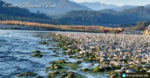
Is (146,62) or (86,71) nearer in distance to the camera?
(86,71)

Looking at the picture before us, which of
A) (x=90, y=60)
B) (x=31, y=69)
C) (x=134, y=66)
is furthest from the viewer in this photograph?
(x=90, y=60)

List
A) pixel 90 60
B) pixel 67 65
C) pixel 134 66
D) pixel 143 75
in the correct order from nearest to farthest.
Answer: pixel 143 75
pixel 134 66
pixel 67 65
pixel 90 60

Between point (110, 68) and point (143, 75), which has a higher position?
point (143, 75)

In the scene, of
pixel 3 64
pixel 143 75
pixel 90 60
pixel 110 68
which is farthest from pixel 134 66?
pixel 3 64

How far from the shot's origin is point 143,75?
1036 centimetres

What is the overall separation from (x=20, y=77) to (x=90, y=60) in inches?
361

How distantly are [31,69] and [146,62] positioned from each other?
11.4 m

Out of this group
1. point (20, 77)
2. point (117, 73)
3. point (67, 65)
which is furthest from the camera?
point (67, 65)

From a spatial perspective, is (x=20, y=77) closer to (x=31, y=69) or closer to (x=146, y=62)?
(x=31, y=69)

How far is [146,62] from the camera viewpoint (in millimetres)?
19734

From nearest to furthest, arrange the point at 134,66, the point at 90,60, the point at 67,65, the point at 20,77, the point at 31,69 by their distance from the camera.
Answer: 1. the point at 20,77
2. the point at 31,69
3. the point at 134,66
4. the point at 67,65
5. the point at 90,60

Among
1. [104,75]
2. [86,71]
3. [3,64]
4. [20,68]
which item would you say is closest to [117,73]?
[104,75]

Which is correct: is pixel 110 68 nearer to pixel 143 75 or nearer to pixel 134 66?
pixel 134 66

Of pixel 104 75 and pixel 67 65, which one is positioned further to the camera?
pixel 67 65
